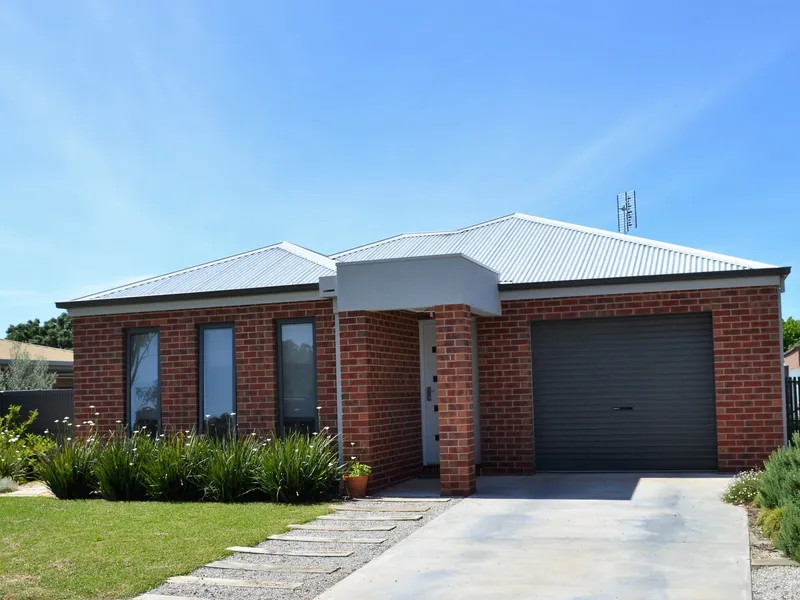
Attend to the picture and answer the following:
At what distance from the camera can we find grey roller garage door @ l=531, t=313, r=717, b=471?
14.6 meters

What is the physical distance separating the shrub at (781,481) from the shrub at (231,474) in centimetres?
653

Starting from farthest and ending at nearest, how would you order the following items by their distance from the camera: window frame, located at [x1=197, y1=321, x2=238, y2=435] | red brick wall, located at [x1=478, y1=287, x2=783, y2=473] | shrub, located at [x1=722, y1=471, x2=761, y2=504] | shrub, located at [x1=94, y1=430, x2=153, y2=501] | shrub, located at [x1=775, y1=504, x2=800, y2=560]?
window frame, located at [x1=197, y1=321, x2=238, y2=435]
red brick wall, located at [x1=478, y1=287, x2=783, y2=473]
shrub, located at [x1=94, y1=430, x2=153, y2=501]
shrub, located at [x1=722, y1=471, x2=761, y2=504]
shrub, located at [x1=775, y1=504, x2=800, y2=560]

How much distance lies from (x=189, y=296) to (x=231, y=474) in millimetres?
3494

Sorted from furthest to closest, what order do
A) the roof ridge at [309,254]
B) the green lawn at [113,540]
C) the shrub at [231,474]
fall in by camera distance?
the roof ridge at [309,254] → the shrub at [231,474] → the green lawn at [113,540]

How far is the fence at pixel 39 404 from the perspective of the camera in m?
18.7

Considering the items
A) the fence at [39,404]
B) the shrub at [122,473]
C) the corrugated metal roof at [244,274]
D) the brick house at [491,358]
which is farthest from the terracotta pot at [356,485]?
the fence at [39,404]

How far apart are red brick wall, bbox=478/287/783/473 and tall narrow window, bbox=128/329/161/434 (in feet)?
18.1

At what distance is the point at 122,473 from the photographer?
13.0 m

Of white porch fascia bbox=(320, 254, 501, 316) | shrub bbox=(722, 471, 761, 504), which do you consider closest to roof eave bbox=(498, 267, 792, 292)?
white porch fascia bbox=(320, 254, 501, 316)

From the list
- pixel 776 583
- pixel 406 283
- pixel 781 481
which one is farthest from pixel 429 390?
pixel 776 583

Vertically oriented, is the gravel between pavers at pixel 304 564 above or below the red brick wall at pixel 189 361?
below

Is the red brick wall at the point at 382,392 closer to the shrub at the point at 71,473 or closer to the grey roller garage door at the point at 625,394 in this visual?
the grey roller garage door at the point at 625,394

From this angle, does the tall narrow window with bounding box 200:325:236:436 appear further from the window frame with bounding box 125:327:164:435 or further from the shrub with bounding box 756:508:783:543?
the shrub with bounding box 756:508:783:543

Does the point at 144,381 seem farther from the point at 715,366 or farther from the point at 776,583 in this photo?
the point at 776,583
